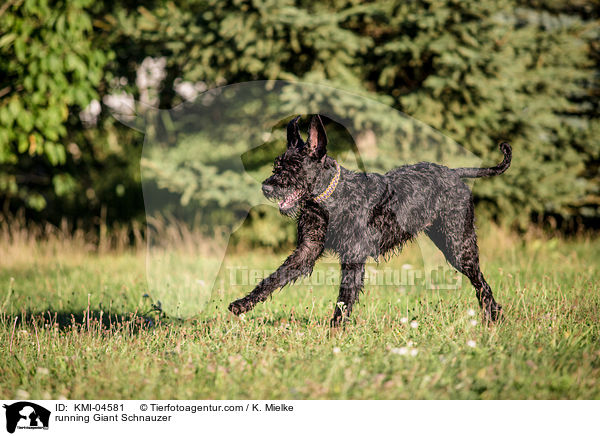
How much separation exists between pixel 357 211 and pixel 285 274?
83 centimetres

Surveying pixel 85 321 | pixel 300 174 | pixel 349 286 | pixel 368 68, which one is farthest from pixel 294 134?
pixel 368 68

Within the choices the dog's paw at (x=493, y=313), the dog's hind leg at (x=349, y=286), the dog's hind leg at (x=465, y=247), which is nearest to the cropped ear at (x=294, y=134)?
the dog's hind leg at (x=349, y=286)

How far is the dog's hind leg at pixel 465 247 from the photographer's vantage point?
438 centimetres

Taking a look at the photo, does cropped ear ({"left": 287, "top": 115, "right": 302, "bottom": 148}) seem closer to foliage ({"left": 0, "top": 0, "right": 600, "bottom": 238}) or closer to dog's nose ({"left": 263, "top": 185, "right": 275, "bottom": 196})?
dog's nose ({"left": 263, "top": 185, "right": 275, "bottom": 196})

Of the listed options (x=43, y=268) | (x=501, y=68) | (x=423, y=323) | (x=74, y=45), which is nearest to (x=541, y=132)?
(x=501, y=68)

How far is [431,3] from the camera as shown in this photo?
844 cm

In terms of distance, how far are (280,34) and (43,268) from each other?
553cm

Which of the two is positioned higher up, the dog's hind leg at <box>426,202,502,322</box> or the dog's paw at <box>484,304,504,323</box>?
the dog's hind leg at <box>426,202,502,322</box>

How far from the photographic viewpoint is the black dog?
12.6 feet

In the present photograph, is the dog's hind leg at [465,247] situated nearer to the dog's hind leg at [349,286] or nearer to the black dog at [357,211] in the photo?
the black dog at [357,211]

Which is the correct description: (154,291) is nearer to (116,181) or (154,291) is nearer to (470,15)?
(116,181)

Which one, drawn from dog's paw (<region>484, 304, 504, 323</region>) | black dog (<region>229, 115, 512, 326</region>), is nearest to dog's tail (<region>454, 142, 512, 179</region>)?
black dog (<region>229, 115, 512, 326</region>)
